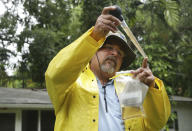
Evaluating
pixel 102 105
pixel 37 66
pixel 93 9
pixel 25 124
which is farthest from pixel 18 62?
pixel 102 105

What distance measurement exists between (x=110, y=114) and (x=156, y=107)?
0.42 m

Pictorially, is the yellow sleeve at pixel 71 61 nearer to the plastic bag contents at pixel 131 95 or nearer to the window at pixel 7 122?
the plastic bag contents at pixel 131 95

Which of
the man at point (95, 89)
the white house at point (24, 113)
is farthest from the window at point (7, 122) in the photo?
the man at point (95, 89)

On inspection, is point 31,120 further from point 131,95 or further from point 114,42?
point 131,95

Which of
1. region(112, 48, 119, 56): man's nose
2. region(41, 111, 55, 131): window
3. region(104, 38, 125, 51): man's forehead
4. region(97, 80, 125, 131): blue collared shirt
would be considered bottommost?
region(41, 111, 55, 131): window

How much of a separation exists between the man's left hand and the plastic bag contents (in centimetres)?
4

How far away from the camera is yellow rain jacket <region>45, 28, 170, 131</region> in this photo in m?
1.84

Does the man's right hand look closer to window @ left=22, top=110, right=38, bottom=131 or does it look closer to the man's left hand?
the man's left hand

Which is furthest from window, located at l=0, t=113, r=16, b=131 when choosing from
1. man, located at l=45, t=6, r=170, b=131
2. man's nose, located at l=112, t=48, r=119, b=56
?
man's nose, located at l=112, t=48, r=119, b=56

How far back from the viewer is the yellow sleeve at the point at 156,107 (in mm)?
1976

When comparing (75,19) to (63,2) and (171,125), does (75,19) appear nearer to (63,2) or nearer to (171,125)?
(63,2)

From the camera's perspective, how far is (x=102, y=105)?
2182 millimetres

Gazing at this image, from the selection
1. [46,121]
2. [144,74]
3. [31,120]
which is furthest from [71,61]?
[31,120]

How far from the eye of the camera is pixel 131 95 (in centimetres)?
194
